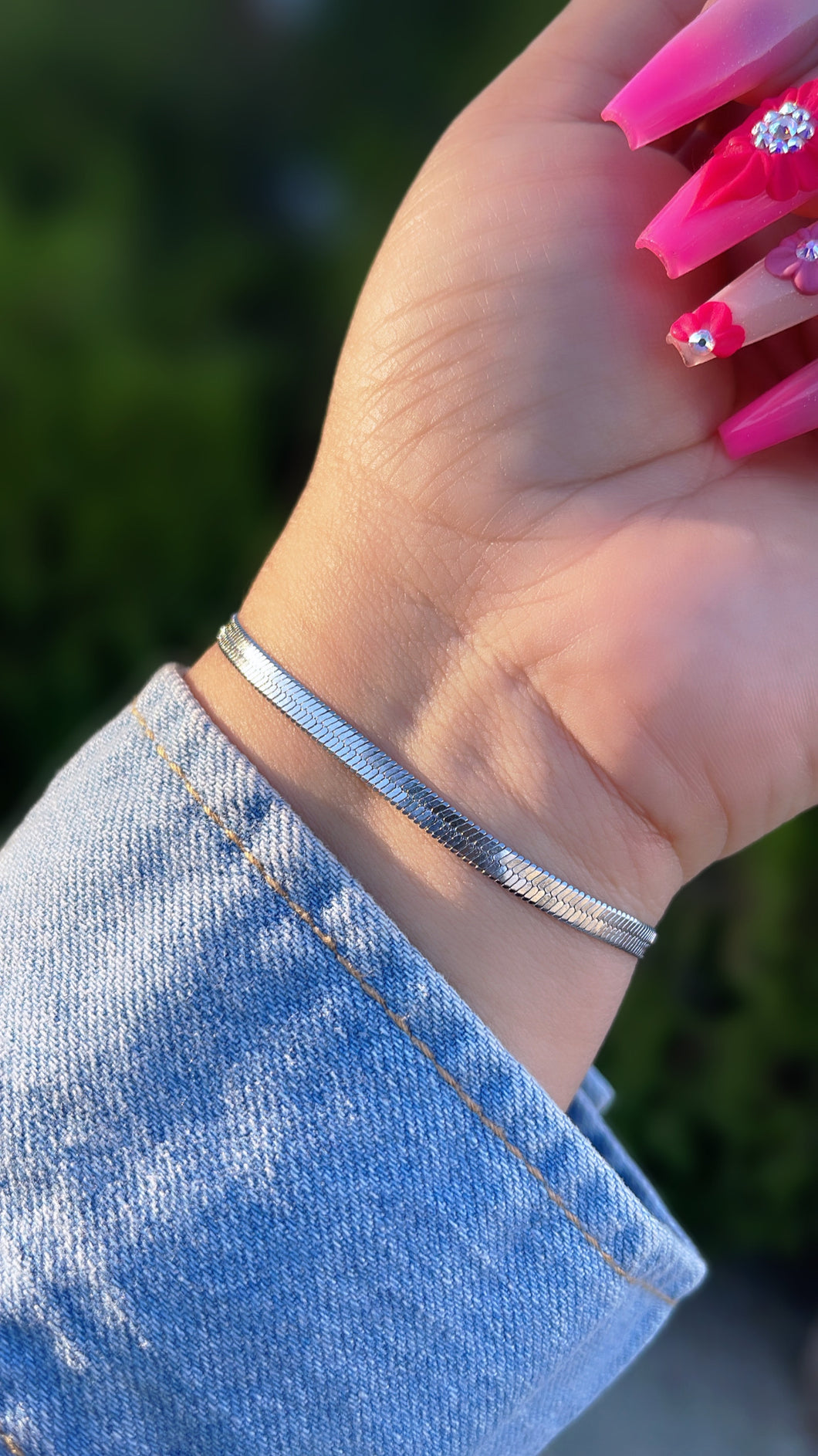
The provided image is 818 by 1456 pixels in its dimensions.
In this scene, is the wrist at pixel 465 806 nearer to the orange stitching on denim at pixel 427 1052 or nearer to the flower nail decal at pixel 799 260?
the orange stitching on denim at pixel 427 1052

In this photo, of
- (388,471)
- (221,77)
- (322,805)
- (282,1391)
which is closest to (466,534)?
(388,471)

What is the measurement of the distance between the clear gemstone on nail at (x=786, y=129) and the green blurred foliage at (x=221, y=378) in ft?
3.58

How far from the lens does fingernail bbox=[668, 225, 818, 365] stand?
2.42ft

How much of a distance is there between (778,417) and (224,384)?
5.08 feet

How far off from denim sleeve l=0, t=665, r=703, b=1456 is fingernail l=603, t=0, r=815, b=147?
486 millimetres

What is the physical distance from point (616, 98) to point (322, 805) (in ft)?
1.57

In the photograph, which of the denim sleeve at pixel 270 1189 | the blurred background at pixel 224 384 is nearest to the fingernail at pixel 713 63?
the denim sleeve at pixel 270 1189

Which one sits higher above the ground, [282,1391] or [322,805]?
[322,805]

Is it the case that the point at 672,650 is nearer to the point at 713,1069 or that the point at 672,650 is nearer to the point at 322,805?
the point at 322,805

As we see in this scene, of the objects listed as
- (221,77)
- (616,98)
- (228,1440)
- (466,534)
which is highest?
(221,77)

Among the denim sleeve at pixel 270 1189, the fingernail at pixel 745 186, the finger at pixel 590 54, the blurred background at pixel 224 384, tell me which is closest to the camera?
the denim sleeve at pixel 270 1189

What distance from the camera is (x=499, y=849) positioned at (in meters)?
0.73

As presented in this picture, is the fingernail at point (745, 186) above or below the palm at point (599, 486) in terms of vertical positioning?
above

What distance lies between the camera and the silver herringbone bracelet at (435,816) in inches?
28.6
